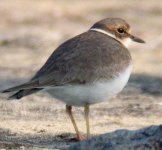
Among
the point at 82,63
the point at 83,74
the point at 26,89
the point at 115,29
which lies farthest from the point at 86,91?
the point at 115,29

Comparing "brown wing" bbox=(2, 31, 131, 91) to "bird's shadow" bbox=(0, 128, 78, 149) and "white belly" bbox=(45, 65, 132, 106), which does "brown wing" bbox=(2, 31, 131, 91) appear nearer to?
"white belly" bbox=(45, 65, 132, 106)

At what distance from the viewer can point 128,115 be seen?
9938 mm

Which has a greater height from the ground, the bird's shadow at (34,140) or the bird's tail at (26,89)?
the bird's tail at (26,89)

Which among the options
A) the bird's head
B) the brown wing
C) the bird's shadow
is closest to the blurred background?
the bird's shadow

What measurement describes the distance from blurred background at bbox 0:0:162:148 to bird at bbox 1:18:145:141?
0.51 meters

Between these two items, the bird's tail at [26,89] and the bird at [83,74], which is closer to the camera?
the bird's tail at [26,89]

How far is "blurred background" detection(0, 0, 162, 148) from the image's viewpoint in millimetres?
8953

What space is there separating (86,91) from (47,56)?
247 inches

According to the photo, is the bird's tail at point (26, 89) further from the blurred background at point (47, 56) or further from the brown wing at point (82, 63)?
the blurred background at point (47, 56)

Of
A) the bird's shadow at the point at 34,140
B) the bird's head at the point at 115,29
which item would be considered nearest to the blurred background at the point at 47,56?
the bird's shadow at the point at 34,140

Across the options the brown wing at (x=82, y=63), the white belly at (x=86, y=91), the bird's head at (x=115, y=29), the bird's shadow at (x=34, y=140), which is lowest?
the bird's shadow at (x=34, y=140)

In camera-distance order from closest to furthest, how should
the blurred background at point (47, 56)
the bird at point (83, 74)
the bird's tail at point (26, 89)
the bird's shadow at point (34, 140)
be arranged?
the bird's shadow at point (34, 140) < the bird's tail at point (26, 89) < the bird at point (83, 74) < the blurred background at point (47, 56)

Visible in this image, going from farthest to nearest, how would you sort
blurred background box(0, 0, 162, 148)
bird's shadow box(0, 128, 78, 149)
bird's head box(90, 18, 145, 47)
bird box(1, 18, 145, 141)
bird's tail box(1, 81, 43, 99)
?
1. bird's head box(90, 18, 145, 47)
2. blurred background box(0, 0, 162, 148)
3. bird box(1, 18, 145, 141)
4. bird's tail box(1, 81, 43, 99)
5. bird's shadow box(0, 128, 78, 149)

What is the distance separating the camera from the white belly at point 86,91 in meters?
7.99
